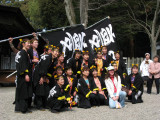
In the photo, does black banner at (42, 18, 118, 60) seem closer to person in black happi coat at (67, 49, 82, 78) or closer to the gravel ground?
person in black happi coat at (67, 49, 82, 78)

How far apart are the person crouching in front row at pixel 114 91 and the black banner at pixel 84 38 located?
4.14ft

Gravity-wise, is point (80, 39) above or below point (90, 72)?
above

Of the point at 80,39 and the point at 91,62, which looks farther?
the point at 80,39

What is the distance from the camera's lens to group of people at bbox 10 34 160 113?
4824mm

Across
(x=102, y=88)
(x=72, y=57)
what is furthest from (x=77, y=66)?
(x=102, y=88)

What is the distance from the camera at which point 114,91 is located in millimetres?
5719

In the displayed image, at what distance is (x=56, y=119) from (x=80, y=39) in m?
3.49

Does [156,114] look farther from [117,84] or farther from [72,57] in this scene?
[72,57]

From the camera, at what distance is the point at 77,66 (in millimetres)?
6305

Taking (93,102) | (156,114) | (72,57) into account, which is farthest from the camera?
(72,57)

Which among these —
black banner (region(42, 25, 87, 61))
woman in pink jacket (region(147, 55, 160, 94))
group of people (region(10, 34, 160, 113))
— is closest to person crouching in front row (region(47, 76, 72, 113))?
group of people (region(10, 34, 160, 113))

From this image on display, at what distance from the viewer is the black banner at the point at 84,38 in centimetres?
660

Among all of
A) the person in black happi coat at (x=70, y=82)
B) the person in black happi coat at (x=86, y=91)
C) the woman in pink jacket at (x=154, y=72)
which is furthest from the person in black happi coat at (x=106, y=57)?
the woman in pink jacket at (x=154, y=72)

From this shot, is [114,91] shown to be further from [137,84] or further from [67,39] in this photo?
[67,39]
